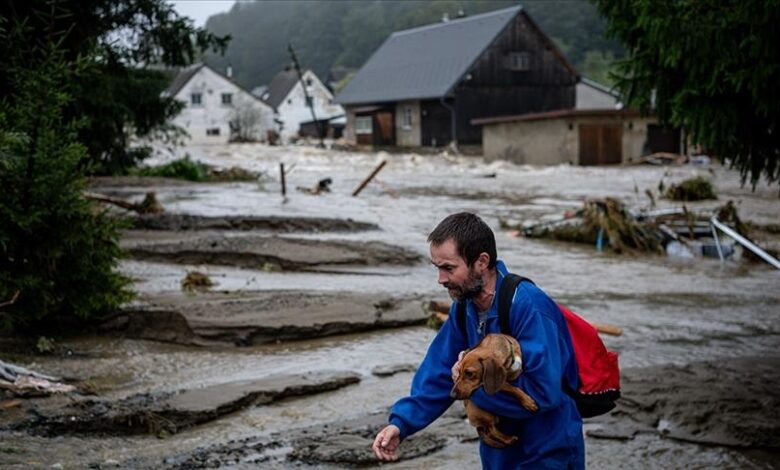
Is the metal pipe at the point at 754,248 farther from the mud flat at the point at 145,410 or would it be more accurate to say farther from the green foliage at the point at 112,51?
the green foliage at the point at 112,51

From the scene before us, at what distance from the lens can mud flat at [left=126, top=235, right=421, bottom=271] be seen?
14.4 m

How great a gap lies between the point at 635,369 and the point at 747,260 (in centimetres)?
921

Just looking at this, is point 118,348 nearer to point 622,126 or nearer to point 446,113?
point 622,126

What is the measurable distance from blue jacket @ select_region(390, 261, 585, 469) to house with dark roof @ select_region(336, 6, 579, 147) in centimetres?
5641

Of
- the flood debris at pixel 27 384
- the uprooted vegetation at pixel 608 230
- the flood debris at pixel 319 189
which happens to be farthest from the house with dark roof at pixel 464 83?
the flood debris at pixel 27 384

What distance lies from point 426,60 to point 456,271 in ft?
209

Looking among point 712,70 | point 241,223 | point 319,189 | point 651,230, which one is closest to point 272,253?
point 241,223

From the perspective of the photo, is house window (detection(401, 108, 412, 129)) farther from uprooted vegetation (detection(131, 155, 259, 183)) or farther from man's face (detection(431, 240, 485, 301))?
man's face (detection(431, 240, 485, 301))

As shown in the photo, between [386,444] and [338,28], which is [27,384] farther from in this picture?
[338,28]

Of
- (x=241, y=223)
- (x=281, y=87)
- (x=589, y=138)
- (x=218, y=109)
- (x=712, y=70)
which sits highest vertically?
(x=281, y=87)

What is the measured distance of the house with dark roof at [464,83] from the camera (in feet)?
201

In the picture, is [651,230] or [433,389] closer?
[433,389]

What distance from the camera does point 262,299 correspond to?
35.2 ft

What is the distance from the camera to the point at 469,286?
365 centimetres
